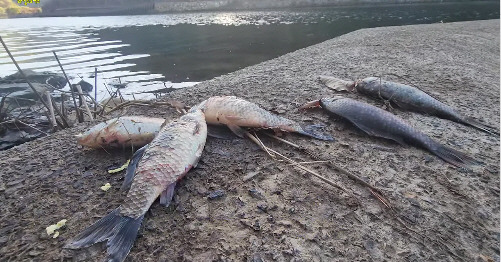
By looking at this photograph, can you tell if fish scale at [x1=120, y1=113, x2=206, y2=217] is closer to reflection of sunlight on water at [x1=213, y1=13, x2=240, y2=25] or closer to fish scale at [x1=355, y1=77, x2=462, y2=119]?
fish scale at [x1=355, y1=77, x2=462, y2=119]

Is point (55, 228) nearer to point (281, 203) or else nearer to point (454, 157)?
point (281, 203)

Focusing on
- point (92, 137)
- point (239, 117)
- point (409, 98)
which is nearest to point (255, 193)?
point (239, 117)

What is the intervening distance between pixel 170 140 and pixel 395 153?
227cm

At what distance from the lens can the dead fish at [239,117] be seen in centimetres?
324

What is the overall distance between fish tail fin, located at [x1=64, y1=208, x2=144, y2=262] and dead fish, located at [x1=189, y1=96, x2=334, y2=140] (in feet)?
4.80

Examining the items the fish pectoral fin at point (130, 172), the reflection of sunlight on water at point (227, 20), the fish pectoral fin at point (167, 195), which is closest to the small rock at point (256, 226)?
the fish pectoral fin at point (167, 195)

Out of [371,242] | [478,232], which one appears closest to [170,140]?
[371,242]

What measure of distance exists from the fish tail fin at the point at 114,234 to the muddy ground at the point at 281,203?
0.07 m

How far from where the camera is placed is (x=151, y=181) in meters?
2.32

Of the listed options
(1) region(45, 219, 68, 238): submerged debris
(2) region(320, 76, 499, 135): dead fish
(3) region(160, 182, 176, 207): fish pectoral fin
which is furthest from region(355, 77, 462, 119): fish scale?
(1) region(45, 219, 68, 238): submerged debris

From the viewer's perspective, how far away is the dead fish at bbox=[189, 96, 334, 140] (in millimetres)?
3238

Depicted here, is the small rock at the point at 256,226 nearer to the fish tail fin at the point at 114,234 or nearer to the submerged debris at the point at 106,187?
the fish tail fin at the point at 114,234

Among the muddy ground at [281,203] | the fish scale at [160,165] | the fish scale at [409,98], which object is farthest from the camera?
the fish scale at [409,98]

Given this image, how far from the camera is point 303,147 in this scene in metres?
3.25
